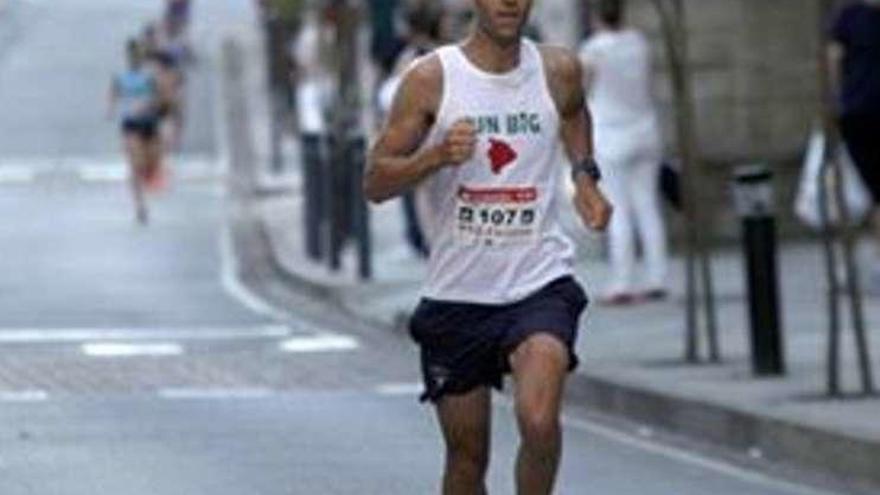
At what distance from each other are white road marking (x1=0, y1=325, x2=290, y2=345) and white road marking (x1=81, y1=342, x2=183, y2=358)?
0.42m

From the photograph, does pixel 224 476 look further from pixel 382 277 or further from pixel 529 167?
pixel 382 277

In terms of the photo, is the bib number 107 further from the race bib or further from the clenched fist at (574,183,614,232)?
the clenched fist at (574,183,614,232)

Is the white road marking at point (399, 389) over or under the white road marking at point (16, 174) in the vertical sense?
over

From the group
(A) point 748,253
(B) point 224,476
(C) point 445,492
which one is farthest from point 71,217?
(C) point 445,492

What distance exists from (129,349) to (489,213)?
11425mm

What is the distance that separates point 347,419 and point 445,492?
21.5 feet

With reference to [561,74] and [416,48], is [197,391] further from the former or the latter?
[561,74]

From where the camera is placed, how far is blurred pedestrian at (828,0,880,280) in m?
21.7

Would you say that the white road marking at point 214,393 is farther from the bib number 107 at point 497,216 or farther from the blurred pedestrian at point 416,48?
the bib number 107 at point 497,216

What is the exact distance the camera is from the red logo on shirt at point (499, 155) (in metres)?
11.1

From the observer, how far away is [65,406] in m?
18.4

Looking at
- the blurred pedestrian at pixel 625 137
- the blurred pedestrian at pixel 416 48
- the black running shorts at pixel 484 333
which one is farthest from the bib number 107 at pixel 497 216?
the blurred pedestrian at pixel 416 48

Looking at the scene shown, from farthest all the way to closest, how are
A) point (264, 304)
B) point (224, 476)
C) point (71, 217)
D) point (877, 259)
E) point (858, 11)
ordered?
point (71, 217) → point (264, 304) → point (877, 259) → point (858, 11) → point (224, 476)

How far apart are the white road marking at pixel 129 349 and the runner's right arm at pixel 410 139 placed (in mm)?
10796
